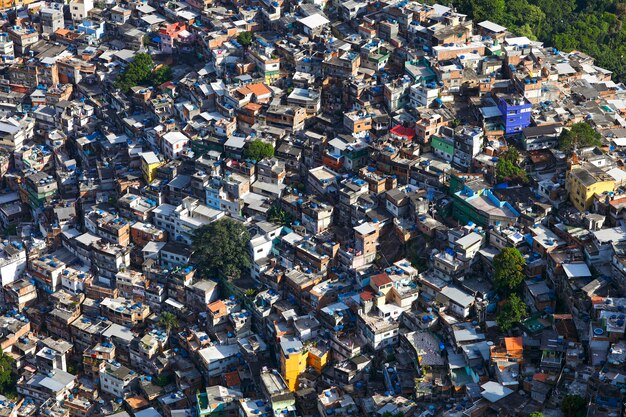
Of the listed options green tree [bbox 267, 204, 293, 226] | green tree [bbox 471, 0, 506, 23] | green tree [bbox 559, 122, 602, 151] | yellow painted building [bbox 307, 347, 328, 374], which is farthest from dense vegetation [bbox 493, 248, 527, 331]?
green tree [bbox 471, 0, 506, 23]

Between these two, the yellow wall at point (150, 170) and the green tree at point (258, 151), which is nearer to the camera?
the green tree at point (258, 151)

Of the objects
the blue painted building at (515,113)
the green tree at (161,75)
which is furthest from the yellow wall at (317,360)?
the green tree at (161,75)

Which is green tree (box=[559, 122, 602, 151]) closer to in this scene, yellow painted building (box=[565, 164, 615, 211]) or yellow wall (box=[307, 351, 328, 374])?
yellow painted building (box=[565, 164, 615, 211])

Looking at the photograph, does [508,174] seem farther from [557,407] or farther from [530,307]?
[557,407]

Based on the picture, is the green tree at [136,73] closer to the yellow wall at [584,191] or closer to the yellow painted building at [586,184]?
the yellow painted building at [586,184]

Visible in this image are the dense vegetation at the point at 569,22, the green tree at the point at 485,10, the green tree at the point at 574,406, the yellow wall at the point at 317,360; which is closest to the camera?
the green tree at the point at 574,406

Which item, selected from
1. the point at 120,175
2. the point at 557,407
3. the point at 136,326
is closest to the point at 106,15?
the point at 120,175
